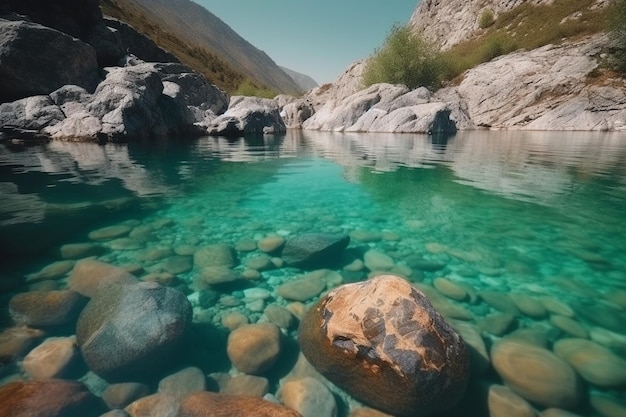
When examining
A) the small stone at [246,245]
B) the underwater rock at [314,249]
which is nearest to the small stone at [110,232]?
the small stone at [246,245]

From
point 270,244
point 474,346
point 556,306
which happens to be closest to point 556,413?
point 474,346

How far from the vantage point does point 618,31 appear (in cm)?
3922

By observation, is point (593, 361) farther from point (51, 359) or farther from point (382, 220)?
point (51, 359)

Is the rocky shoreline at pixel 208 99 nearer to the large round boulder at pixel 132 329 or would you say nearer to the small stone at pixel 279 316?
the large round boulder at pixel 132 329

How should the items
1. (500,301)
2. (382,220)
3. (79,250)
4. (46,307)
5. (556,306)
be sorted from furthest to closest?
(382,220) → (79,250) → (500,301) → (556,306) → (46,307)

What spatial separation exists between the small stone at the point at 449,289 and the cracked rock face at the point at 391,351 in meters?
1.39

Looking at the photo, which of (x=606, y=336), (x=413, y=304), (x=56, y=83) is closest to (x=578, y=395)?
(x=606, y=336)

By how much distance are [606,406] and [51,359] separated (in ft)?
15.3

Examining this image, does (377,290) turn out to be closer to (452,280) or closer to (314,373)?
(314,373)

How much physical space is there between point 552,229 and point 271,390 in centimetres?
607

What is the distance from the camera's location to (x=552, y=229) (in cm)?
594

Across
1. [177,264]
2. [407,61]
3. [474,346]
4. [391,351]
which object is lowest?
[474,346]

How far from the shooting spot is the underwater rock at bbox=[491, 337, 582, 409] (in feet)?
8.05

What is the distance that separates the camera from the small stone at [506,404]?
7.72 ft
